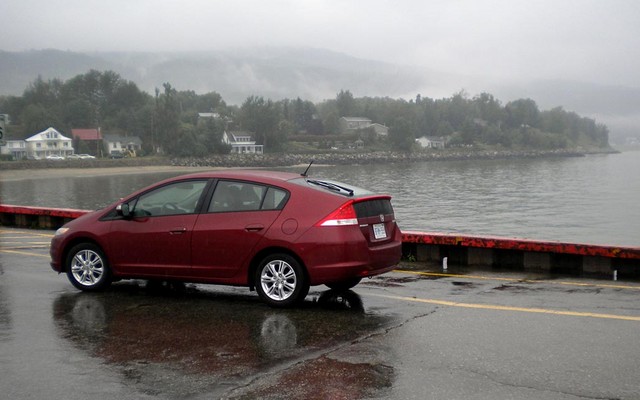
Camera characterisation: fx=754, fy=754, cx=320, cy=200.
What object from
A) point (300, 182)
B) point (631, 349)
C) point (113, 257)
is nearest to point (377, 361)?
point (631, 349)

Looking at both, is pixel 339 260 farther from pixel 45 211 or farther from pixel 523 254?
pixel 45 211

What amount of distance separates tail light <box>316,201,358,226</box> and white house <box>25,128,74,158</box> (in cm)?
13584

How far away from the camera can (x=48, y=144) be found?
14038 cm

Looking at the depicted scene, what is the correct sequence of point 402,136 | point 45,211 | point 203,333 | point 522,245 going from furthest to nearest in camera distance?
1. point 402,136
2. point 45,211
3. point 522,245
4. point 203,333

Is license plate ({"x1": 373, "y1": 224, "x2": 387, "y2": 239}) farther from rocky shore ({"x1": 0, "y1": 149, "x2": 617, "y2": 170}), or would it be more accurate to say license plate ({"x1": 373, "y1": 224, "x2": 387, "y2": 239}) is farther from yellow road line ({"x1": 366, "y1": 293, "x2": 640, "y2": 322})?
rocky shore ({"x1": 0, "y1": 149, "x2": 617, "y2": 170})

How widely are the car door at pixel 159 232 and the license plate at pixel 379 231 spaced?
6.74 ft

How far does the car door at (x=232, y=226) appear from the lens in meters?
8.29

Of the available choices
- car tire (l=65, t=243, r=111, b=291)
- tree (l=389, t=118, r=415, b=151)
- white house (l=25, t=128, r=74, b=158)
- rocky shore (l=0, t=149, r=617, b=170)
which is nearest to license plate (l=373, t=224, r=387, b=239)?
car tire (l=65, t=243, r=111, b=291)

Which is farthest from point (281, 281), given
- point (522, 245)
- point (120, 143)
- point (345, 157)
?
point (120, 143)

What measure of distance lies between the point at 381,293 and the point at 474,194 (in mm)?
48945

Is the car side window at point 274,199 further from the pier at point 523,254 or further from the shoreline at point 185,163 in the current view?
the shoreline at point 185,163

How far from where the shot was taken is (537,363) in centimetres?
596

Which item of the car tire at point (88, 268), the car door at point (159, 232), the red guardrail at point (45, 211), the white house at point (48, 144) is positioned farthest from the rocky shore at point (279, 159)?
the car door at point (159, 232)

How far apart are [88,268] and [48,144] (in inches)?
5508
